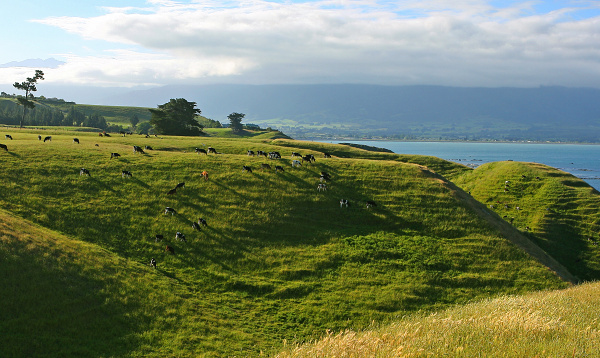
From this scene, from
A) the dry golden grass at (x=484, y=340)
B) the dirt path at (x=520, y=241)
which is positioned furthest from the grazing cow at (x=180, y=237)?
the dirt path at (x=520, y=241)

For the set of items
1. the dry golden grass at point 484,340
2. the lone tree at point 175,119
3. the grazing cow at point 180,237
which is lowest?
the grazing cow at point 180,237

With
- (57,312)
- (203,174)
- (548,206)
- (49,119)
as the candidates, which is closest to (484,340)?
(57,312)

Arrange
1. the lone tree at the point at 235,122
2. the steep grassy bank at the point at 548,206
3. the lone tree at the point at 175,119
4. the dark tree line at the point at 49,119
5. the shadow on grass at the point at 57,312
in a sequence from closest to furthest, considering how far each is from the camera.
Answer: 1. the shadow on grass at the point at 57,312
2. the steep grassy bank at the point at 548,206
3. the lone tree at the point at 175,119
4. the dark tree line at the point at 49,119
5. the lone tree at the point at 235,122

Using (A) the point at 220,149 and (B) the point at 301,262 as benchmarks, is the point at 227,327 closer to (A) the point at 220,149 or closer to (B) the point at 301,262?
(B) the point at 301,262

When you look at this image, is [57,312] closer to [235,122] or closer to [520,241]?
[520,241]

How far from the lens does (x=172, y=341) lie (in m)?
22.5

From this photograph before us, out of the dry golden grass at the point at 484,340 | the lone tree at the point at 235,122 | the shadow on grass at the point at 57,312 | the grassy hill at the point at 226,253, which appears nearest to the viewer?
the dry golden grass at the point at 484,340

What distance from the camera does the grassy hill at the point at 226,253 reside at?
2342 cm

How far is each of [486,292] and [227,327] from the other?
76.9ft

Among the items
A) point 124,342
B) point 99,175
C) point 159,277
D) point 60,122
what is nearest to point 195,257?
point 159,277

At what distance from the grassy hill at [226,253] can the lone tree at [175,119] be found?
5411 centimetres

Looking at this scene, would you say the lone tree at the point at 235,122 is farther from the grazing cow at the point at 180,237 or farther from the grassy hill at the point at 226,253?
the grazing cow at the point at 180,237

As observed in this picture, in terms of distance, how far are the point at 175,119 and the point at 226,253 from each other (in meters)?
88.2

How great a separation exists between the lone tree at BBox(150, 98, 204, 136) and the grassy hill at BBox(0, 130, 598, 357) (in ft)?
178
